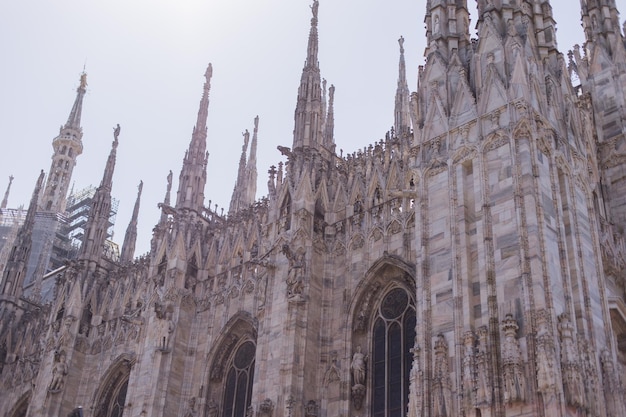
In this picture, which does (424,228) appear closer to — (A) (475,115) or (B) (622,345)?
(A) (475,115)

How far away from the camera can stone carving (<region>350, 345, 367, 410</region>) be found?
21.1 meters

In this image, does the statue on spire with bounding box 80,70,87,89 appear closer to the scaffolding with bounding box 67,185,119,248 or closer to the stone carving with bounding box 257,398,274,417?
the scaffolding with bounding box 67,185,119,248

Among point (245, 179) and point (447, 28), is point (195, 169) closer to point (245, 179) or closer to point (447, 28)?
point (245, 179)

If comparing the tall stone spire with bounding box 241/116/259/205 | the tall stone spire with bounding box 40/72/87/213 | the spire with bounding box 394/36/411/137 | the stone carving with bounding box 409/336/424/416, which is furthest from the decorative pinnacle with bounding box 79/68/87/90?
the stone carving with bounding box 409/336/424/416

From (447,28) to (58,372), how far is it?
1895 cm

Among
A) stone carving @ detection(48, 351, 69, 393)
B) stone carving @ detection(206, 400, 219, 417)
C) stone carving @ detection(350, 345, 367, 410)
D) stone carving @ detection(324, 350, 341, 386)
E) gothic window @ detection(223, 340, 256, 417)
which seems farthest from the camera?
stone carving @ detection(48, 351, 69, 393)

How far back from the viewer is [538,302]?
15281 millimetres

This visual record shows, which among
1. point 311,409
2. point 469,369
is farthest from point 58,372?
point 469,369

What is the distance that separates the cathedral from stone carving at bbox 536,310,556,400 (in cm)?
3

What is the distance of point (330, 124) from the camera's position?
35.6 meters

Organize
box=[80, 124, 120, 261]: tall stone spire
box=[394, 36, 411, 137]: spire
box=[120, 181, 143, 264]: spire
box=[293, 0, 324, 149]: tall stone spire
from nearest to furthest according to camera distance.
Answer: box=[293, 0, 324, 149]: tall stone spire, box=[394, 36, 411, 137]: spire, box=[80, 124, 120, 261]: tall stone spire, box=[120, 181, 143, 264]: spire

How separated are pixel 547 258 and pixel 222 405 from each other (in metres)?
12.9

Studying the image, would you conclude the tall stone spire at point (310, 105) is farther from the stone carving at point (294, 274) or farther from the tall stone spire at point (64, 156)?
the tall stone spire at point (64, 156)

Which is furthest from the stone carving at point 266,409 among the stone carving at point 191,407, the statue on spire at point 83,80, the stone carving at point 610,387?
the statue on spire at point 83,80
